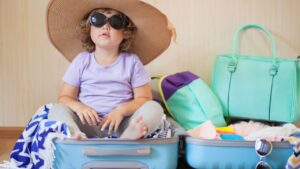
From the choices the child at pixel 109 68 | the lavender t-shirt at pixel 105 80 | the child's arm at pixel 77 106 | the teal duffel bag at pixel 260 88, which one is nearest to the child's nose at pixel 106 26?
the child at pixel 109 68

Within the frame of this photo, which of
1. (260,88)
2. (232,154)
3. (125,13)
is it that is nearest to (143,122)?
(232,154)

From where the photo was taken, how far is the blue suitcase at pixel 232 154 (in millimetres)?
1069

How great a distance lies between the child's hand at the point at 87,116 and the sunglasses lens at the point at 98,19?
0.84 feet

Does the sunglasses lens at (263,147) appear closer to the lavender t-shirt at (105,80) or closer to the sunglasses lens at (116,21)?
the lavender t-shirt at (105,80)

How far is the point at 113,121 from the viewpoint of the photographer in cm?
112

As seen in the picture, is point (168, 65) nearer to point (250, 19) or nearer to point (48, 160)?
point (250, 19)

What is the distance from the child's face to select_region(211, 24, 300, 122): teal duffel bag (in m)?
0.43

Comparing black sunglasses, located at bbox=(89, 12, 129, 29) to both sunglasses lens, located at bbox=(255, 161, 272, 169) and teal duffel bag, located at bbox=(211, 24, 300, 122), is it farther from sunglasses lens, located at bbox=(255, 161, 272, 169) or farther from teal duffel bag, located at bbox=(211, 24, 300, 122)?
sunglasses lens, located at bbox=(255, 161, 272, 169)

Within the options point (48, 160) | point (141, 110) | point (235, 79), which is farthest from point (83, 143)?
point (235, 79)

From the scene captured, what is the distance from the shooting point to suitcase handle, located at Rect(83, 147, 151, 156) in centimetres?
101

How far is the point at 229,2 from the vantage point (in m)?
1.56

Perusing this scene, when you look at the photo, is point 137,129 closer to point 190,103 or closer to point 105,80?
point 105,80

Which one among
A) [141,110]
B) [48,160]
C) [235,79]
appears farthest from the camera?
[235,79]

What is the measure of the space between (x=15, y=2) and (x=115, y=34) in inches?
20.8
